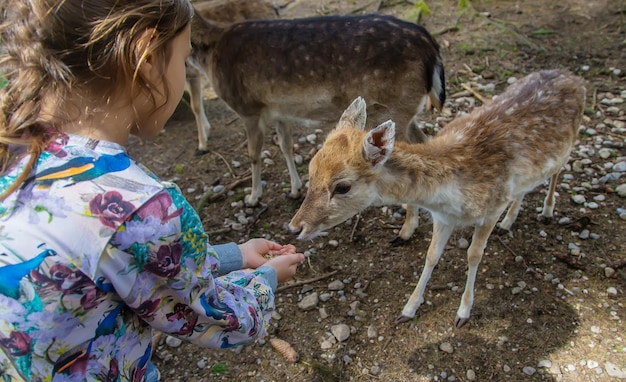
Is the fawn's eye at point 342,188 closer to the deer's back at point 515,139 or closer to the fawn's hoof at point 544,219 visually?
the deer's back at point 515,139

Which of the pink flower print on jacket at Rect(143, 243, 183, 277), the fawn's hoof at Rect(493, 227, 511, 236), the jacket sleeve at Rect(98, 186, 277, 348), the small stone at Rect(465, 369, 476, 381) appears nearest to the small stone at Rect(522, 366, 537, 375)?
the small stone at Rect(465, 369, 476, 381)

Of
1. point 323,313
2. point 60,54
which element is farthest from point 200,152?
point 60,54

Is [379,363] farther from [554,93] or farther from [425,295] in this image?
[554,93]

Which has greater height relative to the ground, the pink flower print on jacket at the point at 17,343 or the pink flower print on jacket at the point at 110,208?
the pink flower print on jacket at the point at 110,208

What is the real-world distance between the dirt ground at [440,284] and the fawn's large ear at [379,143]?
3.98 ft

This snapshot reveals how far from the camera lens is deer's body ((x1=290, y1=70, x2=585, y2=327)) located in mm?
2818

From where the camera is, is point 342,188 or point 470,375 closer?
point 342,188

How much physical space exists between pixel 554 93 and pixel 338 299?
203 cm

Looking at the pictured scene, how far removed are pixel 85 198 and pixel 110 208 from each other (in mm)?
63

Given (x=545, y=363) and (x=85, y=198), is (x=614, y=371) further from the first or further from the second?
(x=85, y=198)

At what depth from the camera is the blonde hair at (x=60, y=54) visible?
1.20 metres

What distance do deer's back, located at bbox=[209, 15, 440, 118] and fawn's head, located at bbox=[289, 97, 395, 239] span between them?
111 cm

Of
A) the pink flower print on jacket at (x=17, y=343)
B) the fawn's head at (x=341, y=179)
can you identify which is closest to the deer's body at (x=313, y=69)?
the fawn's head at (x=341, y=179)

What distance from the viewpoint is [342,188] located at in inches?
111
